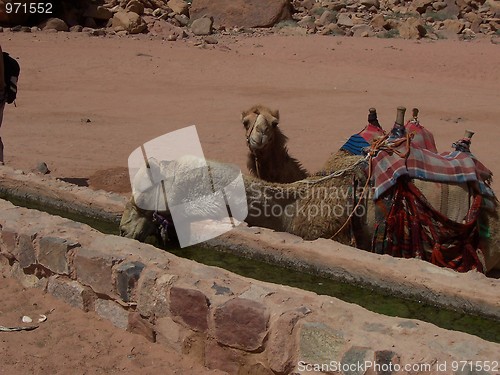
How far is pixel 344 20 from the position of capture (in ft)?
83.7

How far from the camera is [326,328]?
3.04m

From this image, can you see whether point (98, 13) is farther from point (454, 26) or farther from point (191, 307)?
point (191, 307)

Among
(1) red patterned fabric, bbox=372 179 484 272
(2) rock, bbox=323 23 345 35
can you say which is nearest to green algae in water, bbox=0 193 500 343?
(1) red patterned fabric, bbox=372 179 484 272

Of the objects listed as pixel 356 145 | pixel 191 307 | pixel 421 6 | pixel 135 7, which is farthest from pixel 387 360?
pixel 421 6

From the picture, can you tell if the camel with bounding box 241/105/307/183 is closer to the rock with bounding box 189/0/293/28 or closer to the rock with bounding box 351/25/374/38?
the rock with bounding box 351/25/374/38

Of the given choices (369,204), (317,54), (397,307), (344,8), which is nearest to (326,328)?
(397,307)

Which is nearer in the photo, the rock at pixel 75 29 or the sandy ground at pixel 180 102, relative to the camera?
the sandy ground at pixel 180 102

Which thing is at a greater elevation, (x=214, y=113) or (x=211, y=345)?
(x=211, y=345)

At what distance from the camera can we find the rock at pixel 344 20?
25.2 m

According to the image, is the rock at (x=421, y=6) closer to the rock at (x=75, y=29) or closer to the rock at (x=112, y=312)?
the rock at (x=75, y=29)

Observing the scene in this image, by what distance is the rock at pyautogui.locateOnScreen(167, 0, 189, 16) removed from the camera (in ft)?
82.7

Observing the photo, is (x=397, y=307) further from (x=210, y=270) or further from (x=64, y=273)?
(x=64, y=273)

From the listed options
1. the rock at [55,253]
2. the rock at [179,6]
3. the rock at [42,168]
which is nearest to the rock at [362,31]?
the rock at [179,6]

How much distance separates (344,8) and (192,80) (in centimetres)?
1309
